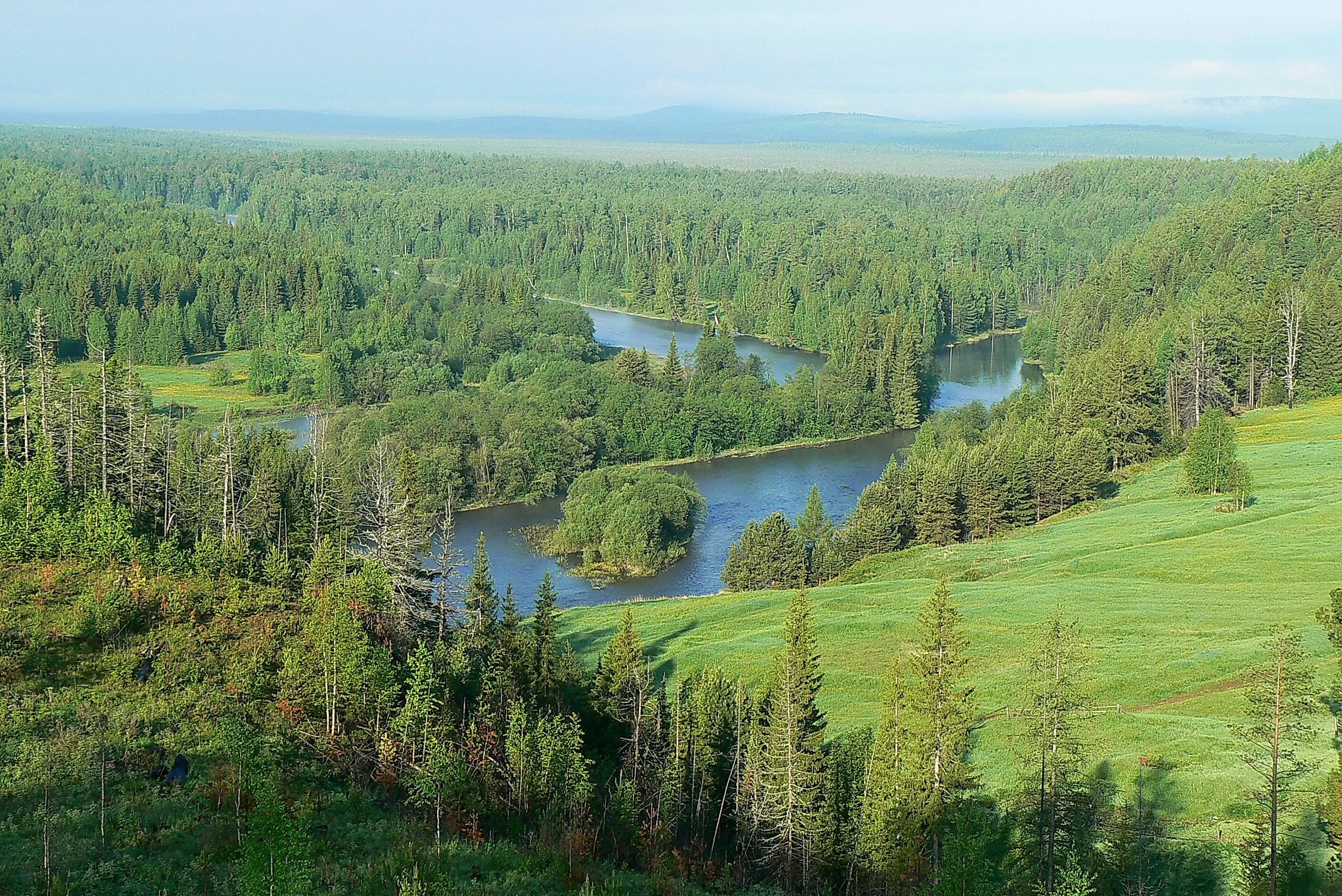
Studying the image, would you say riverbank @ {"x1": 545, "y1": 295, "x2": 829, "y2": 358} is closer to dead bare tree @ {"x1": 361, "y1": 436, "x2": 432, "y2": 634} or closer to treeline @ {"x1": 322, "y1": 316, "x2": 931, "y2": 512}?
treeline @ {"x1": 322, "y1": 316, "x2": 931, "y2": 512}

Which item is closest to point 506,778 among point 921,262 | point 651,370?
point 651,370

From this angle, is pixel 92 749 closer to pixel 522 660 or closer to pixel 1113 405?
pixel 522 660

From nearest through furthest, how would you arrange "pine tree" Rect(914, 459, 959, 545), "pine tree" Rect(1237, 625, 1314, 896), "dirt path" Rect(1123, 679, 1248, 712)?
"pine tree" Rect(1237, 625, 1314, 896) < "dirt path" Rect(1123, 679, 1248, 712) < "pine tree" Rect(914, 459, 959, 545)

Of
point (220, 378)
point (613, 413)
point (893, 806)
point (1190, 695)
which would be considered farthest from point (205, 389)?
point (893, 806)

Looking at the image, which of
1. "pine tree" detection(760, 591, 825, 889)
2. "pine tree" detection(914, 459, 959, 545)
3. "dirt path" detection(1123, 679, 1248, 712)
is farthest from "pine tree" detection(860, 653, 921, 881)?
"pine tree" detection(914, 459, 959, 545)

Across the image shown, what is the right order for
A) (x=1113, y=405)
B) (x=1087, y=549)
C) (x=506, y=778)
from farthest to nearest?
1. (x=1113, y=405)
2. (x=1087, y=549)
3. (x=506, y=778)

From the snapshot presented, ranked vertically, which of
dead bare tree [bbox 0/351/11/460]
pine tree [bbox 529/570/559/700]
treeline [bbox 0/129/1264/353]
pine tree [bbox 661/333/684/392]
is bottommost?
pine tree [bbox 529/570/559/700]
